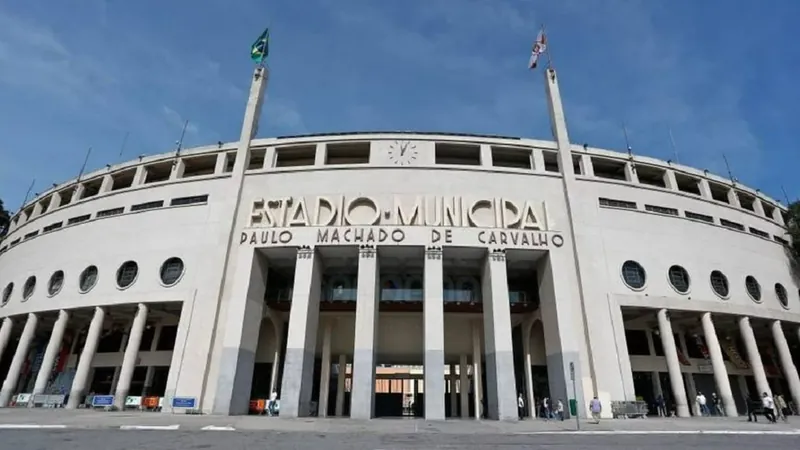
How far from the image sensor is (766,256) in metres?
38.8

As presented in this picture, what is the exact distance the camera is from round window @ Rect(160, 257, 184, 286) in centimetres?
3322

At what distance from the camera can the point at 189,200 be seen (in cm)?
3603

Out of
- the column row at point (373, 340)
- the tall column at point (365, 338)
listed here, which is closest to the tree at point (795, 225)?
the column row at point (373, 340)

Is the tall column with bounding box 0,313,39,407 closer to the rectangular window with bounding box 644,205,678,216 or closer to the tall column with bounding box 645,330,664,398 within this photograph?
the tall column with bounding box 645,330,664,398

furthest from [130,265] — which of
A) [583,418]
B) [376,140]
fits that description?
[583,418]

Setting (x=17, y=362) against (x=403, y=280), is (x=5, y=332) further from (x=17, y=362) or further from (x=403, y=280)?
(x=403, y=280)

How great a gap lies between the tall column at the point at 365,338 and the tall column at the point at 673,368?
842 inches

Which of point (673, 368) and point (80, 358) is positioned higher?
point (80, 358)

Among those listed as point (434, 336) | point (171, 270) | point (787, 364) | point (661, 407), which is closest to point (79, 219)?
point (171, 270)

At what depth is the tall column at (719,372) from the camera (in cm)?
3006

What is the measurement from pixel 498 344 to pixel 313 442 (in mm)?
16900

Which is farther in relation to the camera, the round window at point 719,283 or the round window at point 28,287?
the round window at point 28,287

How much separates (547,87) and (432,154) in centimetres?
1410

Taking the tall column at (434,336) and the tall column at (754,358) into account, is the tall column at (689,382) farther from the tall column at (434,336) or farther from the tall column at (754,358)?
the tall column at (434,336)
